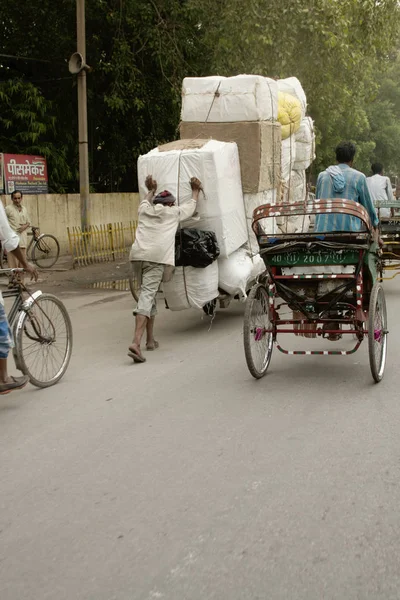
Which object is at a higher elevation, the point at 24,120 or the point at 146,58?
the point at 146,58

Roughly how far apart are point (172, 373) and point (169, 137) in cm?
1594

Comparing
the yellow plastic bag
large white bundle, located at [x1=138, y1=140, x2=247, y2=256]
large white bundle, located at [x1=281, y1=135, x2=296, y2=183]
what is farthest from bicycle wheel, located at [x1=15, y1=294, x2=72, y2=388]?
the yellow plastic bag

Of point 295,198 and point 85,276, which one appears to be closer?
point 295,198

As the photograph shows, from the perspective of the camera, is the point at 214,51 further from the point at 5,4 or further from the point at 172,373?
the point at 172,373

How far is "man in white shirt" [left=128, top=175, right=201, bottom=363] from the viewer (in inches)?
291

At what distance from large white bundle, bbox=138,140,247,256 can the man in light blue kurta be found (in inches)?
50.4

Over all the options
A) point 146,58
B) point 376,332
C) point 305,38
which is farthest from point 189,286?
point 146,58

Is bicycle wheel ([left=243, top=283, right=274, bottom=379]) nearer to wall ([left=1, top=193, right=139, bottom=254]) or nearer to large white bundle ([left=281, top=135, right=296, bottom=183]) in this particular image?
large white bundle ([left=281, top=135, right=296, bottom=183])

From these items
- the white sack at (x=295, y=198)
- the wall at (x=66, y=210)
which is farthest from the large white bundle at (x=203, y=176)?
the wall at (x=66, y=210)

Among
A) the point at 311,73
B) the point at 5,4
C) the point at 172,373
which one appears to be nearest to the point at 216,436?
the point at 172,373

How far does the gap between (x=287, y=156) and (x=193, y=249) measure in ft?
9.93

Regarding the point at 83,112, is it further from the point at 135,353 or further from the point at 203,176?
the point at 135,353

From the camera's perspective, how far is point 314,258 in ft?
20.1

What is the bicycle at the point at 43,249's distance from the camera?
16.1m
